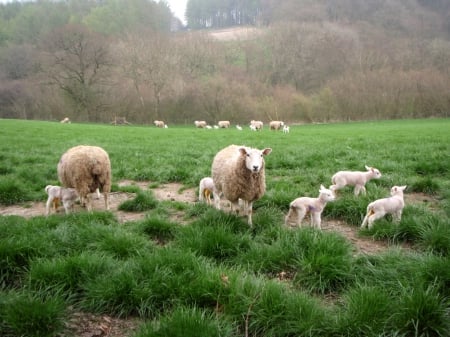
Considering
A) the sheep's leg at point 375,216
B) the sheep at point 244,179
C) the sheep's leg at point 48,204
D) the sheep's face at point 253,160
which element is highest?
the sheep's face at point 253,160

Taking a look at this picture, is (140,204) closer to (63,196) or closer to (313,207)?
(63,196)

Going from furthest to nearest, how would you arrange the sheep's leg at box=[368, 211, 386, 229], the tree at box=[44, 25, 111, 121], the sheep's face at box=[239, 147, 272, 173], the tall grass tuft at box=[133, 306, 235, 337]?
the tree at box=[44, 25, 111, 121] < the sheep's face at box=[239, 147, 272, 173] < the sheep's leg at box=[368, 211, 386, 229] < the tall grass tuft at box=[133, 306, 235, 337]

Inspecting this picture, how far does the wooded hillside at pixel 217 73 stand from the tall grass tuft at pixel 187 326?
47346 millimetres

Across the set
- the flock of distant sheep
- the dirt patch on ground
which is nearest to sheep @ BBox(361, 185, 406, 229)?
the flock of distant sheep

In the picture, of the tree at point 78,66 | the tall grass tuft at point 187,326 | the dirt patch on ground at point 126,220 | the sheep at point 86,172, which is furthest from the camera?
the tree at point 78,66

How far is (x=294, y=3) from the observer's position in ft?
303

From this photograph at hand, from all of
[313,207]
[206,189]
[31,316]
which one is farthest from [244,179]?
[31,316]

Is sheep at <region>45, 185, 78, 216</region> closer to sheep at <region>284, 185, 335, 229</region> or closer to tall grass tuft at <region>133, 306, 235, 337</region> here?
sheep at <region>284, 185, 335, 229</region>

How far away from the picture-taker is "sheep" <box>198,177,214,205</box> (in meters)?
6.64

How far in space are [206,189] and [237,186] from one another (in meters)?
1.30

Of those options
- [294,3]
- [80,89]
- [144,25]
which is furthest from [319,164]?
[294,3]

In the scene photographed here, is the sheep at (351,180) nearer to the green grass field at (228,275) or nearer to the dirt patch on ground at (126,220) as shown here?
the green grass field at (228,275)

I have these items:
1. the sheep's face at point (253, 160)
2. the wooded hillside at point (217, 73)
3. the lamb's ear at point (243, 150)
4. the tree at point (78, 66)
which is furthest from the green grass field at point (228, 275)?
the tree at point (78, 66)

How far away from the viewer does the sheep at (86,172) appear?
6414 mm
